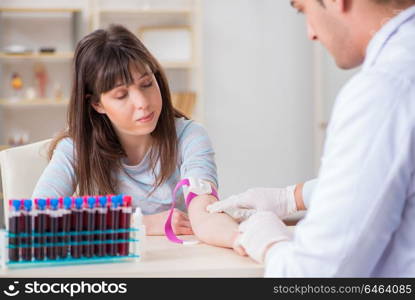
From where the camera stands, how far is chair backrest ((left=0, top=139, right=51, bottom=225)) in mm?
2180

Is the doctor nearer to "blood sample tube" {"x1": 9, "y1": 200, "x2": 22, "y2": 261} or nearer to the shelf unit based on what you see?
"blood sample tube" {"x1": 9, "y1": 200, "x2": 22, "y2": 261}

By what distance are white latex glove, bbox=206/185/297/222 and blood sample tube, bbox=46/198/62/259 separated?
1.59 feet

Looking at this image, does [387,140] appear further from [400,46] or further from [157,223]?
[157,223]

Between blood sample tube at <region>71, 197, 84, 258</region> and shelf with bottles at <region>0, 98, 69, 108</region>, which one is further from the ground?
shelf with bottles at <region>0, 98, 69, 108</region>

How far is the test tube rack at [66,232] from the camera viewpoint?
1362 mm

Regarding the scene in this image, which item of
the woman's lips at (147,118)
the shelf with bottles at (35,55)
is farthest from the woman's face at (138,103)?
the shelf with bottles at (35,55)

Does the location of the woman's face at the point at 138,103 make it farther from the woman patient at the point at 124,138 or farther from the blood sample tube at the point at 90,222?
the blood sample tube at the point at 90,222

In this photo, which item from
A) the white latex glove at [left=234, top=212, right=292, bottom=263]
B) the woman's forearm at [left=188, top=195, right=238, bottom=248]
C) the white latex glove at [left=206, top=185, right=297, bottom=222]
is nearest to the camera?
the white latex glove at [left=234, top=212, right=292, bottom=263]

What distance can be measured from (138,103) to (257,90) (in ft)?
12.0

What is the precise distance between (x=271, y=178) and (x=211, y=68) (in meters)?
0.99

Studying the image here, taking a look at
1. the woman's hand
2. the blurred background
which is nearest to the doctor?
the woman's hand

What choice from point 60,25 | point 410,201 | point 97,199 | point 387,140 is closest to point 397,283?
point 410,201

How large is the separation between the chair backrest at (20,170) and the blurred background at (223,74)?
2885 millimetres

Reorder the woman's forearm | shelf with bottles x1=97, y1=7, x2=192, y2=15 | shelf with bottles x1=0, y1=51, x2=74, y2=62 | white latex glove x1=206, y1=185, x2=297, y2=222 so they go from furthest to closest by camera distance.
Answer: shelf with bottles x1=97, y1=7, x2=192, y2=15 < shelf with bottles x1=0, y1=51, x2=74, y2=62 < white latex glove x1=206, y1=185, x2=297, y2=222 < the woman's forearm
